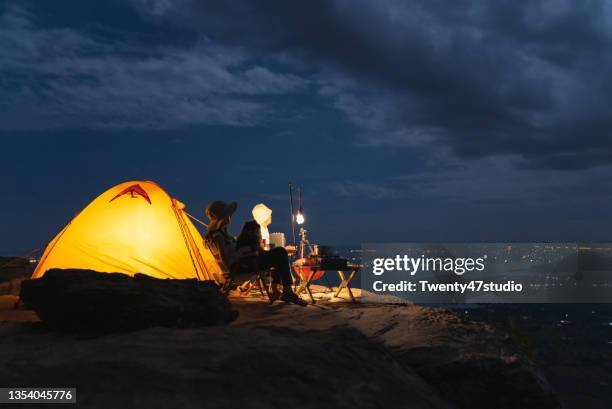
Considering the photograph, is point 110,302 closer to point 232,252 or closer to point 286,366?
point 286,366

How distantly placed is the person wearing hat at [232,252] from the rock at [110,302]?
2.41 metres

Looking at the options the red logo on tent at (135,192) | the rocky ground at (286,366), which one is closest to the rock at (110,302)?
the rocky ground at (286,366)

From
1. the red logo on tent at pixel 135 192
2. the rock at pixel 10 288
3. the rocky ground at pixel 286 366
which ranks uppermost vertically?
the red logo on tent at pixel 135 192

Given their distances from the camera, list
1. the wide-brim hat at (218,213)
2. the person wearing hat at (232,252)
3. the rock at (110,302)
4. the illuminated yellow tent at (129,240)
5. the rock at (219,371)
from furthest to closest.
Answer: the wide-brim hat at (218,213) → the illuminated yellow tent at (129,240) → the person wearing hat at (232,252) → the rock at (110,302) → the rock at (219,371)

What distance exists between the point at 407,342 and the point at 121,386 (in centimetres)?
324

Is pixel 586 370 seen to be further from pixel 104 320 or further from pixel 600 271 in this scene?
pixel 600 271

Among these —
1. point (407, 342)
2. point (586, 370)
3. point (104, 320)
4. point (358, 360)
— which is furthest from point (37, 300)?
point (586, 370)

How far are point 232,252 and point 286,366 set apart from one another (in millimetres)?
4776

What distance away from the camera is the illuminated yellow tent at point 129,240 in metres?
8.30

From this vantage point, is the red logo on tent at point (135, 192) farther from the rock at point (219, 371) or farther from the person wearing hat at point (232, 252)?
the rock at point (219, 371)

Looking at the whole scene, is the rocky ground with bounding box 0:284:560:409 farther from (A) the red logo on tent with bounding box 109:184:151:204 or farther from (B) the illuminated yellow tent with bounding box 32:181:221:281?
(A) the red logo on tent with bounding box 109:184:151:204

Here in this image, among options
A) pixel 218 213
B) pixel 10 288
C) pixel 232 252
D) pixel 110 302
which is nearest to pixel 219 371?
pixel 110 302

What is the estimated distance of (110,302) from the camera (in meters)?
5.09

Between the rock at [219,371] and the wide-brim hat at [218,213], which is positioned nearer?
the rock at [219,371]
